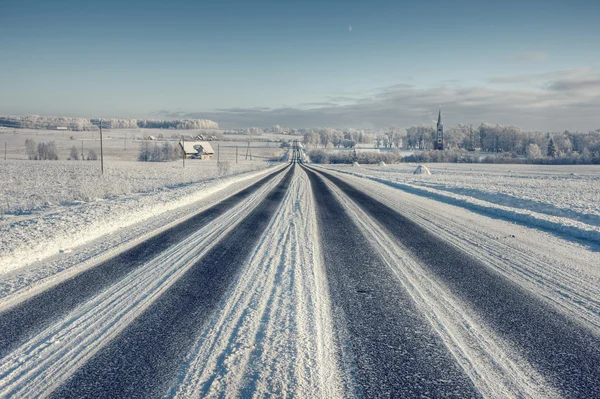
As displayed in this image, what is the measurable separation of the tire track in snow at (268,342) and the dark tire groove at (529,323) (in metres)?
1.86

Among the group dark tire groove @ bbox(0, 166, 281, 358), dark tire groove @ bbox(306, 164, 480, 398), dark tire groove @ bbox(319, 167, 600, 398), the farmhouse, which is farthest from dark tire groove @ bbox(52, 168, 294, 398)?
the farmhouse

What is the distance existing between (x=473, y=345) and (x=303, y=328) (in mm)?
1660

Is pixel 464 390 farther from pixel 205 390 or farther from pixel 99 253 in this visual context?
pixel 99 253

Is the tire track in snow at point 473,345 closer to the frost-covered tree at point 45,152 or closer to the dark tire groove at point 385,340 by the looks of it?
the dark tire groove at point 385,340

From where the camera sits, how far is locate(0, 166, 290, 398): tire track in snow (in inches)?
112

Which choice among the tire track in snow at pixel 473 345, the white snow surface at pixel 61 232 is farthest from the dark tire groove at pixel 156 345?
the tire track in snow at pixel 473 345

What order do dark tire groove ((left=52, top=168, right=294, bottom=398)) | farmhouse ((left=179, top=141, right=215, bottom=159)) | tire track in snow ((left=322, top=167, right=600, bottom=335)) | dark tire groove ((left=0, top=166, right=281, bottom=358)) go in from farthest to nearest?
1. farmhouse ((left=179, top=141, right=215, bottom=159))
2. tire track in snow ((left=322, top=167, right=600, bottom=335))
3. dark tire groove ((left=0, top=166, right=281, bottom=358))
4. dark tire groove ((left=52, top=168, right=294, bottom=398))

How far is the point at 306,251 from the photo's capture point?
7.17 meters

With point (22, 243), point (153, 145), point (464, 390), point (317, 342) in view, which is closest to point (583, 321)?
point (464, 390)

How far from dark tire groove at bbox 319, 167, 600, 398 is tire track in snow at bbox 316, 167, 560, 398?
0.46 ft

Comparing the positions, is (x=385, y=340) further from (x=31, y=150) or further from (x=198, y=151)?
(x=198, y=151)

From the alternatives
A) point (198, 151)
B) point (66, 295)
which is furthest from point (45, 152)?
point (66, 295)

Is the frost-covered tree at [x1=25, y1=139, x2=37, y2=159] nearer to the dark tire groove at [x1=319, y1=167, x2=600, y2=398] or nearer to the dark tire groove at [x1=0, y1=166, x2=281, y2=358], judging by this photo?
the dark tire groove at [x1=0, y1=166, x2=281, y2=358]

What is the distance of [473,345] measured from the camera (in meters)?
3.50
